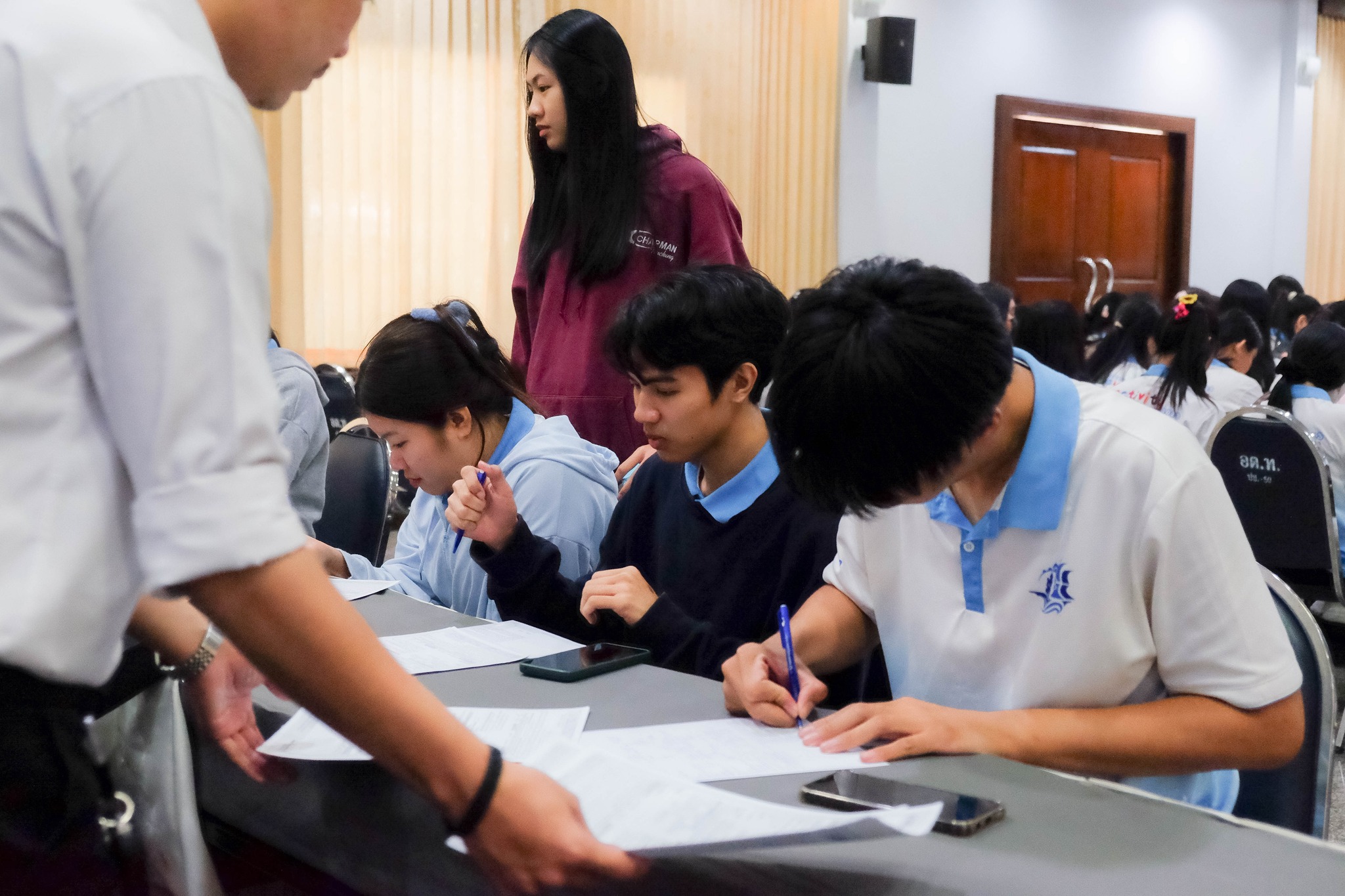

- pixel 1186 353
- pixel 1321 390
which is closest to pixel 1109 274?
pixel 1186 353

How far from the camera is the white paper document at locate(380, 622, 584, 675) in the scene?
4.46 ft

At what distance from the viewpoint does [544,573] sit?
5.66 ft

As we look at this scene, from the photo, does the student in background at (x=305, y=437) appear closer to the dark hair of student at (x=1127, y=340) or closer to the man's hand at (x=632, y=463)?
the man's hand at (x=632, y=463)

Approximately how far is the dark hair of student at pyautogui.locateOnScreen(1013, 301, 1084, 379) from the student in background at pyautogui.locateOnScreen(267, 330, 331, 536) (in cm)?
254

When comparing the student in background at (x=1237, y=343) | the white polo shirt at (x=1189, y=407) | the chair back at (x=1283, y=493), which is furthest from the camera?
the student in background at (x=1237, y=343)

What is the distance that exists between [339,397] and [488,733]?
3.64m

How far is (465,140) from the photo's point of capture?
5.37m

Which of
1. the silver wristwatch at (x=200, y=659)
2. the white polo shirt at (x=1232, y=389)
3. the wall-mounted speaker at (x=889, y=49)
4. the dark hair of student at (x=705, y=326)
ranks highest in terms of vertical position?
the wall-mounted speaker at (x=889, y=49)

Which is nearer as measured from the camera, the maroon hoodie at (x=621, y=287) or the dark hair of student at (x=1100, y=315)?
the maroon hoodie at (x=621, y=287)

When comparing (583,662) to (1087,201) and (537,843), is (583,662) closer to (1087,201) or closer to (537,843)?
(537,843)

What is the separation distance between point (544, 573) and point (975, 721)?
0.80 metres

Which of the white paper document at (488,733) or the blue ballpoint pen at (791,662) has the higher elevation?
the blue ballpoint pen at (791,662)

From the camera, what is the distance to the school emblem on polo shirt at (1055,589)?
3.84ft

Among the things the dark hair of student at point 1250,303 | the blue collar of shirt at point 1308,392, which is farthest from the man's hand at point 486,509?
the dark hair of student at point 1250,303
